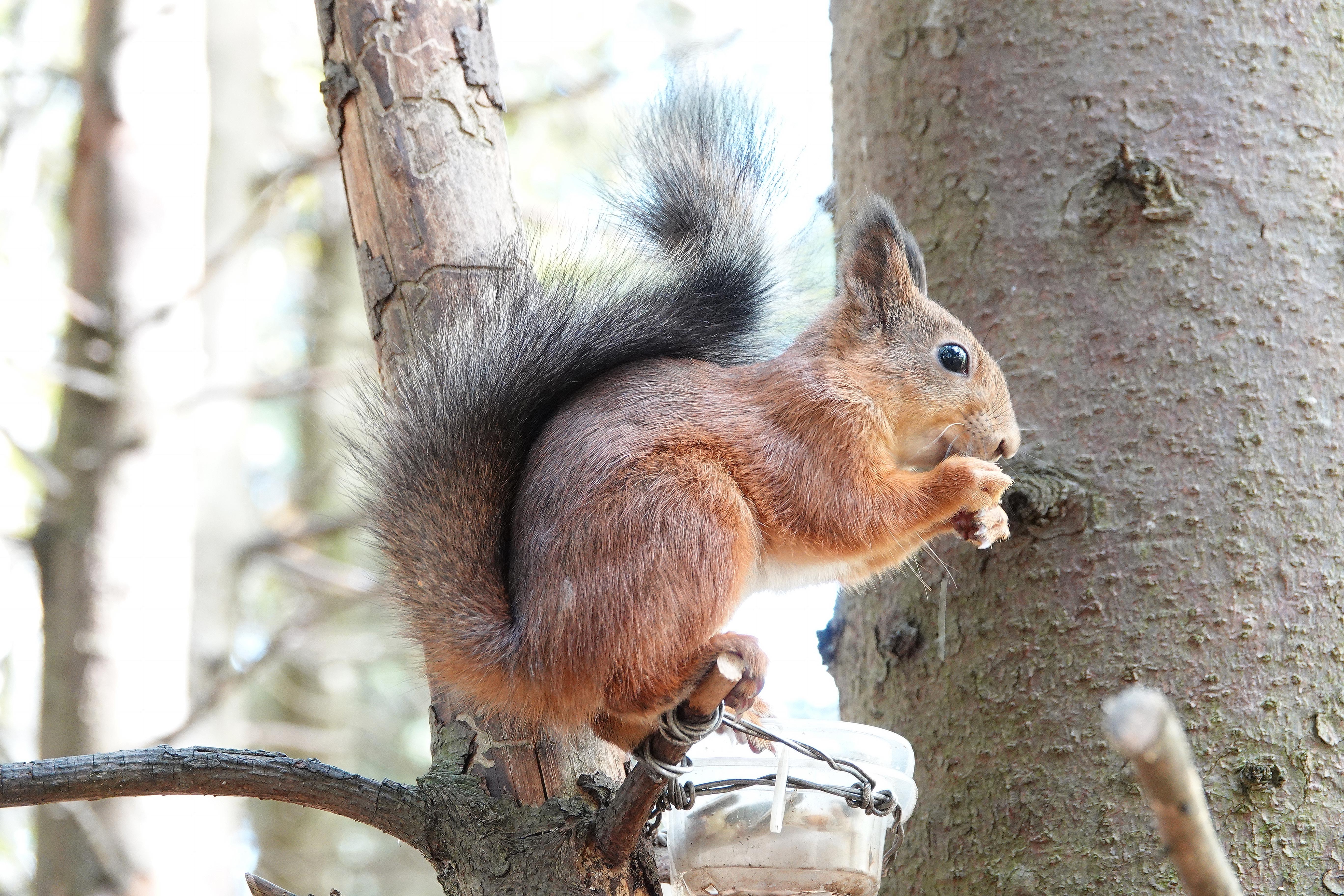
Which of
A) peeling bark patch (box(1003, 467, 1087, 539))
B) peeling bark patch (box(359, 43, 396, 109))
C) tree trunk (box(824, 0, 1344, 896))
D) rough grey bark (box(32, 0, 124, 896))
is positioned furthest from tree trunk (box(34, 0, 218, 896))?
peeling bark patch (box(1003, 467, 1087, 539))

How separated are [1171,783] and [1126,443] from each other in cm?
99

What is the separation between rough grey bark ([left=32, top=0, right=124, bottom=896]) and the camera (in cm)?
296

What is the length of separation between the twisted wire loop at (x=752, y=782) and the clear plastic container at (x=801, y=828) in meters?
0.02

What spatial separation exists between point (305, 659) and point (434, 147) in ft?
15.6

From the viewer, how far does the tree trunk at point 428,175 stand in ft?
4.84

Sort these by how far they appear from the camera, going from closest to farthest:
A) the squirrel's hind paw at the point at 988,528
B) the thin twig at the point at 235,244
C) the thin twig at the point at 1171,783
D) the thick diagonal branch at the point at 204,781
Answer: the thin twig at the point at 1171,783 < the thick diagonal branch at the point at 204,781 < the squirrel's hind paw at the point at 988,528 < the thin twig at the point at 235,244

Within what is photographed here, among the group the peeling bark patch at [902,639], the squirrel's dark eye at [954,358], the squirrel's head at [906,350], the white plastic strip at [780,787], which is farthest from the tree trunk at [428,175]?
the squirrel's dark eye at [954,358]

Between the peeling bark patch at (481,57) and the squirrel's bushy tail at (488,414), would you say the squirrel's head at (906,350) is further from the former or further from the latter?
the peeling bark patch at (481,57)

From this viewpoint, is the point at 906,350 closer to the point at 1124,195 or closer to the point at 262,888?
the point at 1124,195

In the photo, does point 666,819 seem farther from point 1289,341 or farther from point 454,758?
point 1289,341

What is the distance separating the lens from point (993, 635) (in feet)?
5.14

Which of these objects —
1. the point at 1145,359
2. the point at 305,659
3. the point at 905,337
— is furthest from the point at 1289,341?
the point at 305,659

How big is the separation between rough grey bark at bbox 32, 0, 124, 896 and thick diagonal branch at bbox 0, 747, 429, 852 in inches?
81.2

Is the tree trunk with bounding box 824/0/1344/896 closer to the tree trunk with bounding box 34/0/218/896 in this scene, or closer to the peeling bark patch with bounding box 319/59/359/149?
the peeling bark patch with bounding box 319/59/359/149
